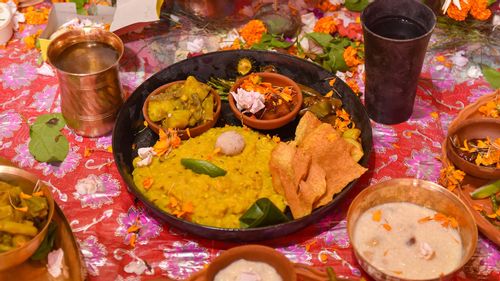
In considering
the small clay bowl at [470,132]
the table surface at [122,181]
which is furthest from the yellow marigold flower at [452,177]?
the table surface at [122,181]

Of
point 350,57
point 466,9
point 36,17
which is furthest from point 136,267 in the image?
point 466,9

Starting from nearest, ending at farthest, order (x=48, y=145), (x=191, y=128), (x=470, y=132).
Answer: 1. (x=470, y=132)
2. (x=191, y=128)
3. (x=48, y=145)

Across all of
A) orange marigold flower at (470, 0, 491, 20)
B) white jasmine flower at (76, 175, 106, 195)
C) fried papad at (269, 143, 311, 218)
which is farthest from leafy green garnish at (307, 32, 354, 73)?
white jasmine flower at (76, 175, 106, 195)

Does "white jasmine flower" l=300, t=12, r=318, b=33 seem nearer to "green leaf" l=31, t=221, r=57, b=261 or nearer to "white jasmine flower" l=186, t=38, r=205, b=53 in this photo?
"white jasmine flower" l=186, t=38, r=205, b=53

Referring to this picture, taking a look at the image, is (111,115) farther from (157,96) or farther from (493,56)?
(493,56)

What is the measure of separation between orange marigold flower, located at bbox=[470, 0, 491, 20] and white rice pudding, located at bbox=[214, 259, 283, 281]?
191cm

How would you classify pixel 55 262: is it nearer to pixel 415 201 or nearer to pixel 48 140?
pixel 48 140

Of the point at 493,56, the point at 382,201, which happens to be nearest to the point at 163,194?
the point at 382,201

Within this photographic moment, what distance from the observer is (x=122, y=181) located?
Answer: 8.34 ft

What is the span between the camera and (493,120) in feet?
7.76

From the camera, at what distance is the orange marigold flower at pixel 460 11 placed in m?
2.98

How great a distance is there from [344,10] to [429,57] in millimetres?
604

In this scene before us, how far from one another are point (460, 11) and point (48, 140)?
7.23 feet

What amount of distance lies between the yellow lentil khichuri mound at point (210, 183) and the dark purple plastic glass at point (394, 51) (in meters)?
0.58
